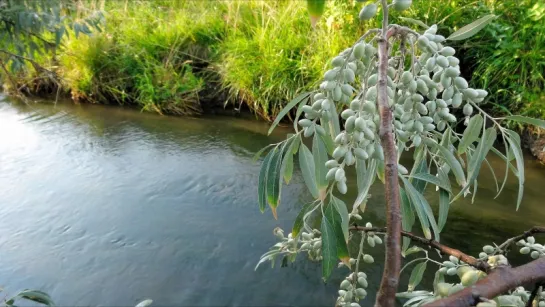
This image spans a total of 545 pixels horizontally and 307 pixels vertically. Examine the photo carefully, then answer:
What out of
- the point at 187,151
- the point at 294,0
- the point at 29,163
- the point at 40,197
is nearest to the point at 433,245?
the point at 40,197

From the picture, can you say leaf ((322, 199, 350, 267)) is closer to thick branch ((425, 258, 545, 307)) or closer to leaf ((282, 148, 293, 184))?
leaf ((282, 148, 293, 184))

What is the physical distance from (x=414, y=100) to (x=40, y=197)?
2.27 meters

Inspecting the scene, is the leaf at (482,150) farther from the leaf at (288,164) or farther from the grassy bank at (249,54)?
the grassy bank at (249,54)

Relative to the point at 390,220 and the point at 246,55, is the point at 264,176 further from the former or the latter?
the point at 246,55

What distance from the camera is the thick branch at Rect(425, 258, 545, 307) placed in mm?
282

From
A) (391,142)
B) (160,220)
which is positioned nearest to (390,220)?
(391,142)

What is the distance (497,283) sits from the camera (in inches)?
12.8

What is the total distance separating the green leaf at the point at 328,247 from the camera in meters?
0.55

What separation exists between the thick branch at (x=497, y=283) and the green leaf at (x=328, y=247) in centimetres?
24

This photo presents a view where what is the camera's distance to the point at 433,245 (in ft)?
1.91

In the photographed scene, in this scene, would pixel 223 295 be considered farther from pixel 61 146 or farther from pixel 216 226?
pixel 61 146

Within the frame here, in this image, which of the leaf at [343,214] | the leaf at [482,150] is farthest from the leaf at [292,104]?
Answer: the leaf at [482,150]

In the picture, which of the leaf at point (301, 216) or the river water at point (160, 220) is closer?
the leaf at point (301, 216)

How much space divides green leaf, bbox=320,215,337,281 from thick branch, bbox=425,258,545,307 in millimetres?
240
